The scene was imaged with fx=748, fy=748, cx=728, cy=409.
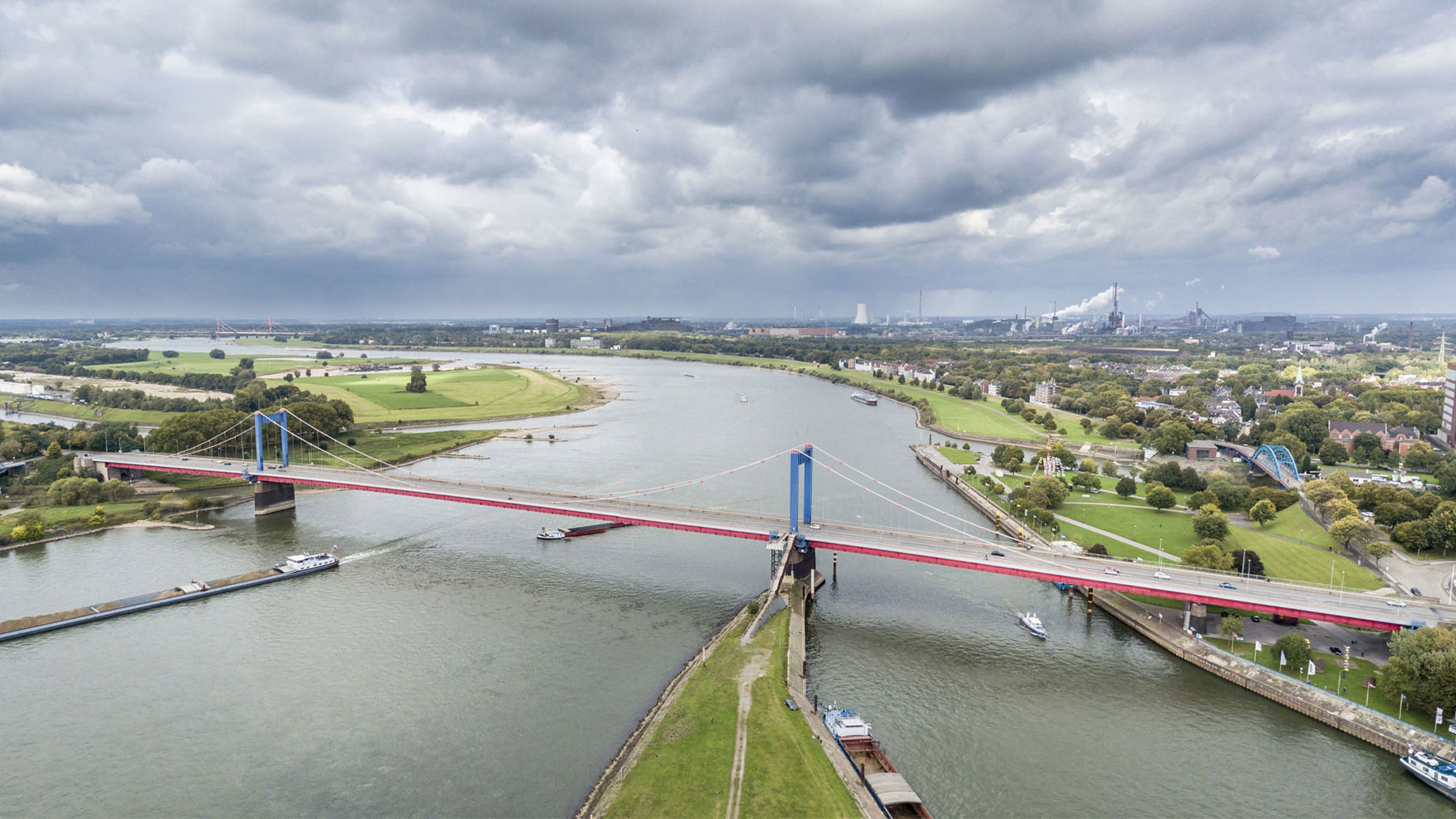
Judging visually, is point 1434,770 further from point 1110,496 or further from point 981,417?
point 981,417

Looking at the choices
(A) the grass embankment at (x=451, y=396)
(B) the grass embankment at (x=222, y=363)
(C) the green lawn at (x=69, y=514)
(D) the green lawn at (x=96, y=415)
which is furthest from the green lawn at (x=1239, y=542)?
(B) the grass embankment at (x=222, y=363)

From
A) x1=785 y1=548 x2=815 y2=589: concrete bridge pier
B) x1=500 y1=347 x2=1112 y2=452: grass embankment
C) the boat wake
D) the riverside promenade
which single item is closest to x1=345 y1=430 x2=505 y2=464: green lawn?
the boat wake

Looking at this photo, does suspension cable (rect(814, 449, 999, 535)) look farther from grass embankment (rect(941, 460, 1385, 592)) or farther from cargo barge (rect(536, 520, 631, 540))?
cargo barge (rect(536, 520, 631, 540))

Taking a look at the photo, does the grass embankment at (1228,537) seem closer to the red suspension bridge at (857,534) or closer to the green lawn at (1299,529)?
the green lawn at (1299,529)

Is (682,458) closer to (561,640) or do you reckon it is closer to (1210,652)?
(561,640)

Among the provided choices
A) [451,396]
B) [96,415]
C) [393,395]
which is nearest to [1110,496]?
[451,396]
